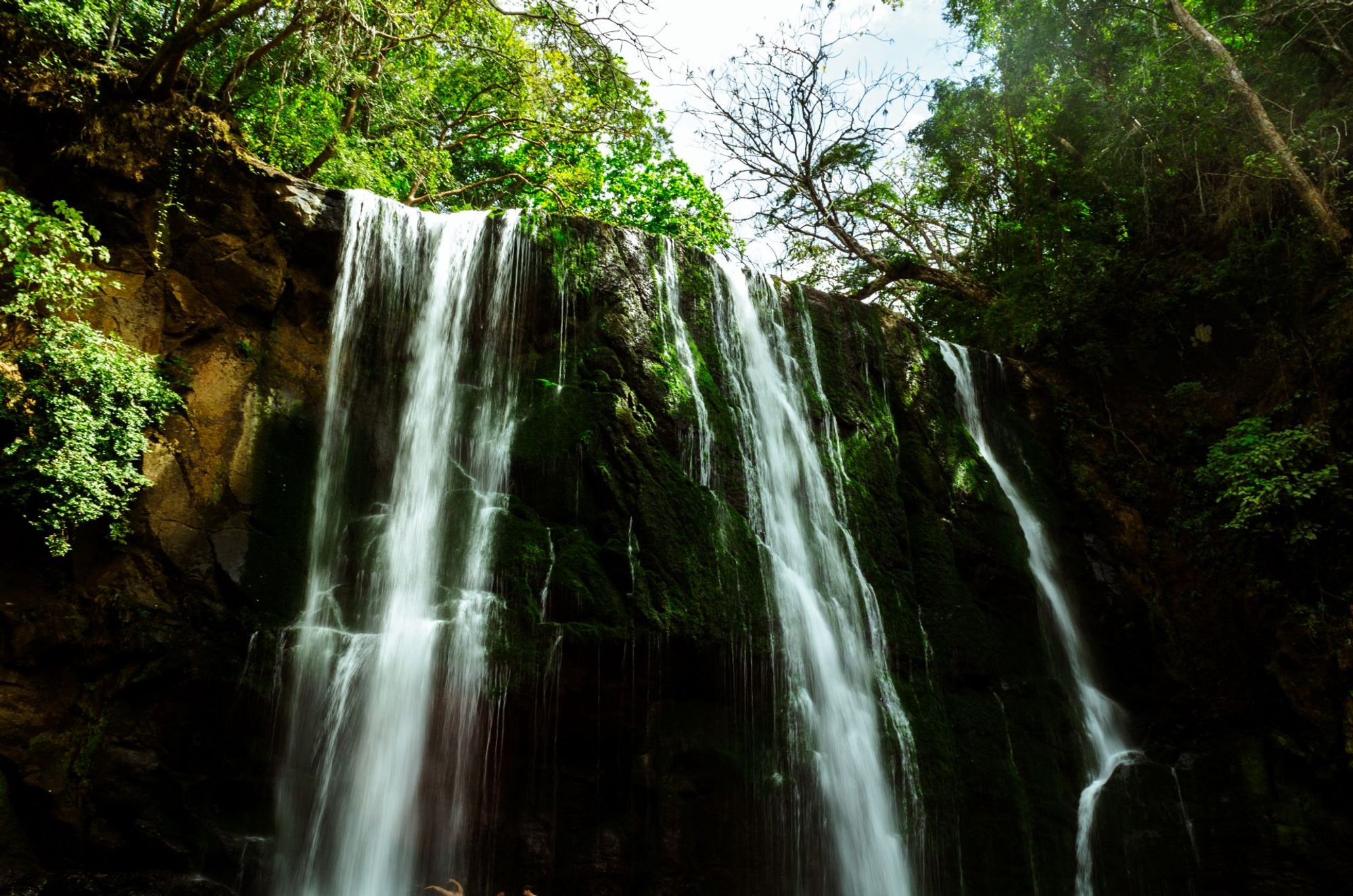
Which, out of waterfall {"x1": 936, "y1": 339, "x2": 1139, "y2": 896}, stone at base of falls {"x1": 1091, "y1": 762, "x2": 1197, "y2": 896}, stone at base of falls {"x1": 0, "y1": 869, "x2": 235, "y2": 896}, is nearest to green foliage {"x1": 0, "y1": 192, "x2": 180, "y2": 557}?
stone at base of falls {"x1": 0, "y1": 869, "x2": 235, "y2": 896}

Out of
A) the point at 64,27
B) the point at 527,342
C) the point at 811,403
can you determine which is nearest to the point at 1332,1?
the point at 811,403

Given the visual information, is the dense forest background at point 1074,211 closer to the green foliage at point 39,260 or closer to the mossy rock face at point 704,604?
the green foliage at point 39,260

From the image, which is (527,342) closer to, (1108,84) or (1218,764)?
(1218,764)

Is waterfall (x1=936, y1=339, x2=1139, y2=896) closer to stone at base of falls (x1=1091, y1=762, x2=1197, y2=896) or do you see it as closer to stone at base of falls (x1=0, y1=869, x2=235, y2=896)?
stone at base of falls (x1=1091, y1=762, x2=1197, y2=896)

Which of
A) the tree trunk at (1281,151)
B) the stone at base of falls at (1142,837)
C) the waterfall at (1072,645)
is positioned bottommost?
the stone at base of falls at (1142,837)

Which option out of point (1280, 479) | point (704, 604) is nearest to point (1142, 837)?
point (1280, 479)

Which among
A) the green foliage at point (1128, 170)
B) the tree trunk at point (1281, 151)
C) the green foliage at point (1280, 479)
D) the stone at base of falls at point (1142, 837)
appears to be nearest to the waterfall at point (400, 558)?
the stone at base of falls at point (1142, 837)

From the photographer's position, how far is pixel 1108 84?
14234mm

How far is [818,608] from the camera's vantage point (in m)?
7.89

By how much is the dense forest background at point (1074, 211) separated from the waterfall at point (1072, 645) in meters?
0.47

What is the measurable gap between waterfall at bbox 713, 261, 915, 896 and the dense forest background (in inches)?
143

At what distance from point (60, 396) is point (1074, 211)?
1468 centimetres

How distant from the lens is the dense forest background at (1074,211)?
24.3 ft

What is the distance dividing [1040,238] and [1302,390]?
5637 mm
